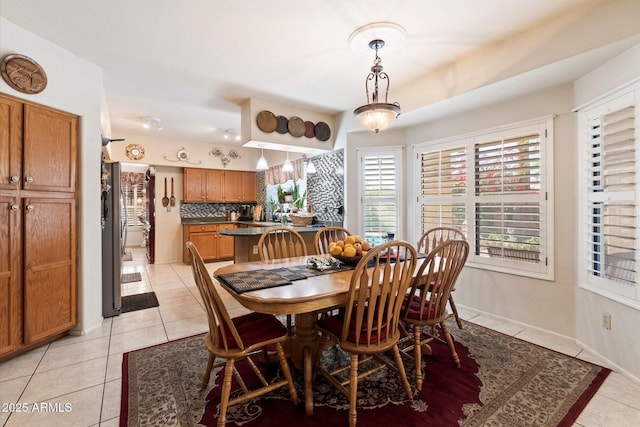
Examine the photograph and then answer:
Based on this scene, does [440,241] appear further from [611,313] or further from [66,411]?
[66,411]

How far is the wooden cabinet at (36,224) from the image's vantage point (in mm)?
2199

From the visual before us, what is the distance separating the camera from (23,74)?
2242 millimetres

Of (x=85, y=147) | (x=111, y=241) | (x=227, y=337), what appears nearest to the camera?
(x=227, y=337)

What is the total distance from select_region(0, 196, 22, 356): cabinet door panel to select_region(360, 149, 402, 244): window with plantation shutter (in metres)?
3.44

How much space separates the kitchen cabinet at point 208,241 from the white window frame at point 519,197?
456cm

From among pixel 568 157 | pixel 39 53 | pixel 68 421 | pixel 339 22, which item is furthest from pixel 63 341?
pixel 568 157

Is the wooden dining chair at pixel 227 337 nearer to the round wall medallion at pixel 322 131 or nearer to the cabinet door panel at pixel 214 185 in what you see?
the round wall medallion at pixel 322 131

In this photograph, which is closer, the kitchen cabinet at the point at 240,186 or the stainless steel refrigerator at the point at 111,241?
the stainless steel refrigerator at the point at 111,241

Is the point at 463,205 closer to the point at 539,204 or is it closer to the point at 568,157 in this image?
the point at 539,204

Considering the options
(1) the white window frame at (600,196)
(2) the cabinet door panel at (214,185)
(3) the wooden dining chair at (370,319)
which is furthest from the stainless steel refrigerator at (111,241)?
(1) the white window frame at (600,196)

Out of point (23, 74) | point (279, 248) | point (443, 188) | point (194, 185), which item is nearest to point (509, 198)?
point (443, 188)

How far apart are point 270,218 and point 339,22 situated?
4990 millimetres

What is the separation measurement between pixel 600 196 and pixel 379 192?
7.34ft

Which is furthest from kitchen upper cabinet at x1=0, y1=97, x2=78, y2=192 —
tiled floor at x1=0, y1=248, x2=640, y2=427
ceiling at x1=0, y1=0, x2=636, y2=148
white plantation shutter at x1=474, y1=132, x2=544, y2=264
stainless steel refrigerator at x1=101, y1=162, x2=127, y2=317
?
white plantation shutter at x1=474, y1=132, x2=544, y2=264
